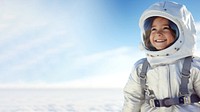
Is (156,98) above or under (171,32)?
under

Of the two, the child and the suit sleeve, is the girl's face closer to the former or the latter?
the child

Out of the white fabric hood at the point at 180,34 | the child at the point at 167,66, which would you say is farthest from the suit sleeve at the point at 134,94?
the white fabric hood at the point at 180,34

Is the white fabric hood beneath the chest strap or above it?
above

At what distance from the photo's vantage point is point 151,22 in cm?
364

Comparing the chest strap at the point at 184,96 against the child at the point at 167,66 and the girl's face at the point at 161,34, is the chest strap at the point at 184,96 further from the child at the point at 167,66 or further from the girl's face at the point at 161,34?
the girl's face at the point at 161,34

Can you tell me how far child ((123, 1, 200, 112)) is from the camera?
3.36 m

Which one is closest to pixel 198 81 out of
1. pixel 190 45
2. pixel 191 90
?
pixel 191 90

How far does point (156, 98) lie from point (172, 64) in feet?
1.04

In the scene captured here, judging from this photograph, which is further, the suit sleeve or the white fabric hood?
the suit sleeve

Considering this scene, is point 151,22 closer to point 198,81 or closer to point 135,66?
point 135,66

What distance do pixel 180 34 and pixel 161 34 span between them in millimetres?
175

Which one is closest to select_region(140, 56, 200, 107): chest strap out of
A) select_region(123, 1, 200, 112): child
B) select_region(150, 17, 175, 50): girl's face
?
select_region(123, 1, 200, 112): child

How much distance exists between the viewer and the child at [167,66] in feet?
11.0

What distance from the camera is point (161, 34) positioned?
138 inches
